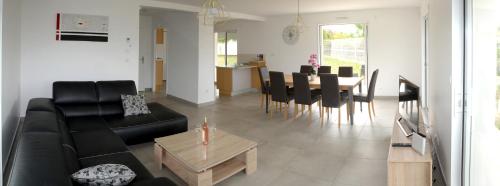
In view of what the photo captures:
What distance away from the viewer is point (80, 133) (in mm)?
3230

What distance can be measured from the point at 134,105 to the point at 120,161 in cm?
192

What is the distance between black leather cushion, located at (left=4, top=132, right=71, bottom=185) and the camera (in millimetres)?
1487

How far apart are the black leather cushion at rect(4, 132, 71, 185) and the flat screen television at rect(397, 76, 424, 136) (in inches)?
111

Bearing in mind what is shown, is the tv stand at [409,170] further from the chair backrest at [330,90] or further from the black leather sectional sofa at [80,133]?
the chair backrest at [330,90]

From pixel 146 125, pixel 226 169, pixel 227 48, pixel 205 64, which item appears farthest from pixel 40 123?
pixel 227 48

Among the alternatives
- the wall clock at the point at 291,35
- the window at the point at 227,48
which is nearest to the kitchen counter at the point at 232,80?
the window at the point at 227,48

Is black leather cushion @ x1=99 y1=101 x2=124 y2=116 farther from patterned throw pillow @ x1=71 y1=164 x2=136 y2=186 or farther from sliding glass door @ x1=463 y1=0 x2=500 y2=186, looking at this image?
sliding glass door @ x1=463 y1=0 x2=500 y2=186

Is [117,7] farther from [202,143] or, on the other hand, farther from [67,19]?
[202,143]

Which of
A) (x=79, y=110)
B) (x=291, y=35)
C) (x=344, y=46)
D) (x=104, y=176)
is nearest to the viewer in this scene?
(x=104, y=176)

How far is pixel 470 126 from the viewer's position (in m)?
2.23

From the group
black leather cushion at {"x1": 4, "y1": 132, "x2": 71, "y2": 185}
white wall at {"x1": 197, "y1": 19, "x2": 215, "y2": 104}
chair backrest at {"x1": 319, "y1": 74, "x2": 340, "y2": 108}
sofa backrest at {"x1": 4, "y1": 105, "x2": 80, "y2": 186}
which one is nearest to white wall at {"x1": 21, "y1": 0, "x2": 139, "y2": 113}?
white wall at {"x1": 197, "y1": 19, "x2": 215, "y2": 104}

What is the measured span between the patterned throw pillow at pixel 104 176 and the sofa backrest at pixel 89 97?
247cm

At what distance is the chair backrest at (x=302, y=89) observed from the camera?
5188 mm

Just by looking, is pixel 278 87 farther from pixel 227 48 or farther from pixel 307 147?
pixel 227 48
